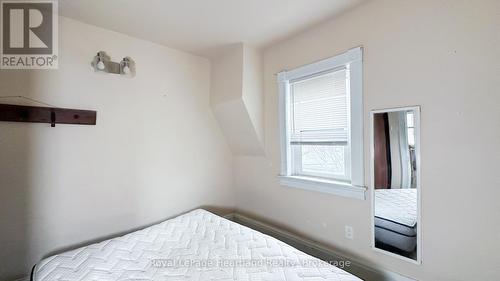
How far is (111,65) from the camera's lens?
6.66ft

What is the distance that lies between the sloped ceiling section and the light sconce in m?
0.96

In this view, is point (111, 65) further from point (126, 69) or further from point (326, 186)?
point (326, 186)

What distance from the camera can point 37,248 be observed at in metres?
1.71

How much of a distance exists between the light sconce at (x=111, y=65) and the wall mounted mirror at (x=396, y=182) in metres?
2.23

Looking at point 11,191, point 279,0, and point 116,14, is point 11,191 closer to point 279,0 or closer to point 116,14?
point 116,14

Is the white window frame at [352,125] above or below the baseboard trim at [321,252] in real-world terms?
above

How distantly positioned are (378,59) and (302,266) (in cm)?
162

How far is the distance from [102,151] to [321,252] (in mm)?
2251

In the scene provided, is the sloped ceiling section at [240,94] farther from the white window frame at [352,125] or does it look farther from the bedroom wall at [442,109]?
the bedroom wall at [442,109]

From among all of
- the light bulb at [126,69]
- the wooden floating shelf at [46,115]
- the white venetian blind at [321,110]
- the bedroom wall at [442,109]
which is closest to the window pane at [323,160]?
the white venetian blind at [321,110]

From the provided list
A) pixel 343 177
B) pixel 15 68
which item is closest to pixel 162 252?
pixel 343 177

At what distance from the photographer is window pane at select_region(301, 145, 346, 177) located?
2021 millimetres

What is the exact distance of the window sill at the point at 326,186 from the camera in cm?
180

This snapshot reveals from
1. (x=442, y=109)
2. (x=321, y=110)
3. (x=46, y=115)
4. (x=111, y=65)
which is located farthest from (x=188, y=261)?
(x=442, y=109)
